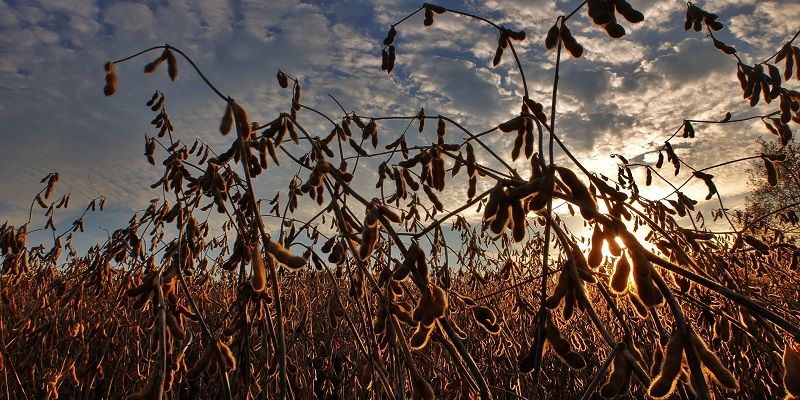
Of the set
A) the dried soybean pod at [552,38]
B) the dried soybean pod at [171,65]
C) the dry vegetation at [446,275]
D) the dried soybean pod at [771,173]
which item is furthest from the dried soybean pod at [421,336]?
the dried soybean pod at [771,173]

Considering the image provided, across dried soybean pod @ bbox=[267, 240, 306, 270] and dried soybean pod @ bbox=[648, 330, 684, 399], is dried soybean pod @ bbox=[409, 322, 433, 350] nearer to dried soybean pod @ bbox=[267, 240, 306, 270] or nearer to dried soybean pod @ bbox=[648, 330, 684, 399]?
dried soybean pod @ bbox=[267, 240, 306, 270]

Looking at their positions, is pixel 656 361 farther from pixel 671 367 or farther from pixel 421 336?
pixel 421 336

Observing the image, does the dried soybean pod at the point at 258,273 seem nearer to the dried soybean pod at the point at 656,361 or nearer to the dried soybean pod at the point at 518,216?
the dried soybean pod at the point at 518,216

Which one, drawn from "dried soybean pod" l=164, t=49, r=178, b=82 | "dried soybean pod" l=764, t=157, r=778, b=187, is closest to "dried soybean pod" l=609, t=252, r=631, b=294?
"dried soybean pod" l=164, t=49, r=178, b=82

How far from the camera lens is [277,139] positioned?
70.6 inches

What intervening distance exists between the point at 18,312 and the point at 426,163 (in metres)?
6.21

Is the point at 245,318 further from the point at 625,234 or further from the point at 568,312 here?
the point at 625,234

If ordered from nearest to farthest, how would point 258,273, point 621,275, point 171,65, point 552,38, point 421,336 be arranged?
point 621,275 → point 421,336 → point 258,273 → point 552,38 → point 171,65

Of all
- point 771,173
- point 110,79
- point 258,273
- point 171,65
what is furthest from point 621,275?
point 771,173

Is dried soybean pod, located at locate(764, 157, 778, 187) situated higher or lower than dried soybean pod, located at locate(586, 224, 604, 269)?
higher

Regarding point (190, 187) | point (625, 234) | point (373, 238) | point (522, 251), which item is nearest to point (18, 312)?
point (190, 187)

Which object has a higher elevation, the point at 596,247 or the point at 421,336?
the point at 596,247

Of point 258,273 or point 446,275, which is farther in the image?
point 446,275

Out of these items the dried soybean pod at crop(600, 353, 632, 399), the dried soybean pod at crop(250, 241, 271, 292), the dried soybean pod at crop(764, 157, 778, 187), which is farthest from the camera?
the dried soybean pod at crop(764, 157, 778, 187)
